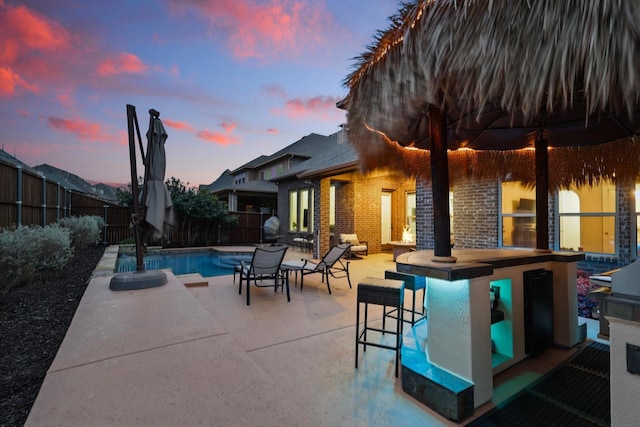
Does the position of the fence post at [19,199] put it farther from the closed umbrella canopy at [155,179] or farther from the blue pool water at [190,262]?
the closed umbrella canopy at [155,179]

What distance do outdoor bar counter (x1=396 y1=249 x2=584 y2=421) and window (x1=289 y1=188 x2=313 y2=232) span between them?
9.97 m

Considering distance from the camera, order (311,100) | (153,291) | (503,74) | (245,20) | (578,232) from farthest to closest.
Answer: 1. (311,100)
2. (245,20)
3. (578,232)
4. (153,291)
5. (503,74)

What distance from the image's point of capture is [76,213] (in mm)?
12312

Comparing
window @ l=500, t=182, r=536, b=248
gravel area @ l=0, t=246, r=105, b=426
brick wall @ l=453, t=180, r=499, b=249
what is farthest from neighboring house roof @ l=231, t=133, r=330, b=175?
gravel area @ l=0, t=246, r=105, b=426

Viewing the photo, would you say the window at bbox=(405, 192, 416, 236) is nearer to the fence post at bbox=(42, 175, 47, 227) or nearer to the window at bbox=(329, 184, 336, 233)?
the window at bbox=(329, 184, 336, 233)

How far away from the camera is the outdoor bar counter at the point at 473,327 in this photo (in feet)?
Result: 7.11

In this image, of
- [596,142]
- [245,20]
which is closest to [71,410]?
[596,142]

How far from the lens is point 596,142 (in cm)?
385

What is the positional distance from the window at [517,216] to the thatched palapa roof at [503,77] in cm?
220

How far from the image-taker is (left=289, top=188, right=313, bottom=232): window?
1295 centimetres

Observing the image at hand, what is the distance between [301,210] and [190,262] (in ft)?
17.0

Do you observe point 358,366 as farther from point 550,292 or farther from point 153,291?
point 153,291

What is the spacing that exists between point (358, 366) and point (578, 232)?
5.28 meters

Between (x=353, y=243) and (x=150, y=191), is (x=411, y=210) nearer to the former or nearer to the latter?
(x=353, y=243)
